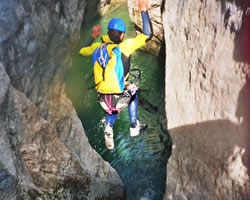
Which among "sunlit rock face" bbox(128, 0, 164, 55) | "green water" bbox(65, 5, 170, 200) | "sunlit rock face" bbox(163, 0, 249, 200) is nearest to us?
"sunlit rock face" bbox(163, 0, 249, 200)

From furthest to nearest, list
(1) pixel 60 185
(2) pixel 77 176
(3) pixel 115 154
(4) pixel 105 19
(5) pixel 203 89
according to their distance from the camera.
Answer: (4) pixel 105 19 < (3) pixel 115 154 < (2) pixel 77 176 < (1) pixel 60 185 < (5) pixel 203 89

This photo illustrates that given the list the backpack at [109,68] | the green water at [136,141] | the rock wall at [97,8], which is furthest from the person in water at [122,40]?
the rock wall at [97,8]

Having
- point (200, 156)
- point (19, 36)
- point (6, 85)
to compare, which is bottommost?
point (200, 156)

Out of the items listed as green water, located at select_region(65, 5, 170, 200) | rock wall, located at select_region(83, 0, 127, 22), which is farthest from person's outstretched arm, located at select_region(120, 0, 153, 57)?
rock wall, located at select_region(83, 0, 127, 22)

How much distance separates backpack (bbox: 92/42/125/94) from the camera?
4418mm

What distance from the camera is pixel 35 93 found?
393 cm

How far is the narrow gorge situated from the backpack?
2.35 feet

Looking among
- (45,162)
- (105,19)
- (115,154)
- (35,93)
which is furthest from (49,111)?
(105,19)

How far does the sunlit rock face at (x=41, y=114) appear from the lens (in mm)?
3088

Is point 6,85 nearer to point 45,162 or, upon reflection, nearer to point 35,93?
point 35,93

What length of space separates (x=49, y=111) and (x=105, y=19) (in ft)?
42.9

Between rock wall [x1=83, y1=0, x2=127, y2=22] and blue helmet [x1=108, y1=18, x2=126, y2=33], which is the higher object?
rock wall [x1=83, y1=0, x2=127, y2=22]

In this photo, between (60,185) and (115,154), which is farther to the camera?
(115,154)

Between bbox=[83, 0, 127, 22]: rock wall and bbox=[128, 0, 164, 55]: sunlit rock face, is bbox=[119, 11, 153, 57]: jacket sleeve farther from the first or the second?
bbox=[83, 0, 127, 22]: rock wall
